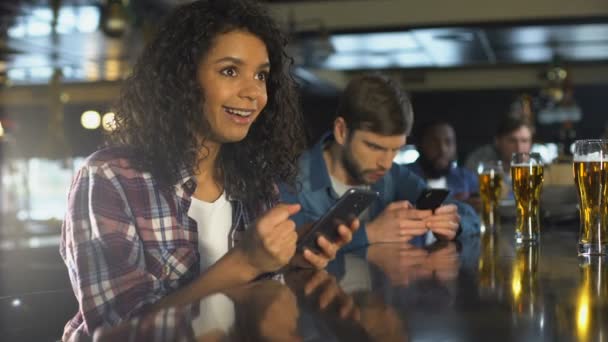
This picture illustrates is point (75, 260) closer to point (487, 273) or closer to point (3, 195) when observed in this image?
point (487, 273)

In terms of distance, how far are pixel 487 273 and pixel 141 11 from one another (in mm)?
5672

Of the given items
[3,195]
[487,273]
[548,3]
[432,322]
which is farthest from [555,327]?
[3,195]

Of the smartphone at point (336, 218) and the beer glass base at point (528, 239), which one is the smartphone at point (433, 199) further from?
the smartphone at point (336, 218)

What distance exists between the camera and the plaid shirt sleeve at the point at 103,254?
4.28 ft

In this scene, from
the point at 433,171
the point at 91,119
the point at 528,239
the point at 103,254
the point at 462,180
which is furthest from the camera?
the point at 91,119

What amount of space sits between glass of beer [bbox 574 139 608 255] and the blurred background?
1.00 meters

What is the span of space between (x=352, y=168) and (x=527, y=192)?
829mm

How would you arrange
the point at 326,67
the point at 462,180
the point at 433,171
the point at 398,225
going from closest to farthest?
the point at 398,225, the point at 462,180, the point at 433,171, the point at 326,67

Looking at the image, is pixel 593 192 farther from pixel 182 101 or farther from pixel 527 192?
pixel 182 101

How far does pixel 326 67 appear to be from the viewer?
12.0 meters

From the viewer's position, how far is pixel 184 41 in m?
1.69

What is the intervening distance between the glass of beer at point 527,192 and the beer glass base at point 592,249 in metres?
0.43

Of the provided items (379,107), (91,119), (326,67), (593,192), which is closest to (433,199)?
(379,107)

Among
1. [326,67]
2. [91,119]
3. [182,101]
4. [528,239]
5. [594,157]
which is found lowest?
[528,239]
